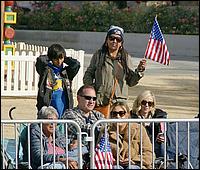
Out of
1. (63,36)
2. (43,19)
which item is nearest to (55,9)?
(43,19)

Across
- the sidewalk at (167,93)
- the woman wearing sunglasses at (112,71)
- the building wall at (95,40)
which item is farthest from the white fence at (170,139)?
the building wall at (95,40)

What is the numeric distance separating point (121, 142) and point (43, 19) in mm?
33178

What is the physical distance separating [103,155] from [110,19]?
32.0m

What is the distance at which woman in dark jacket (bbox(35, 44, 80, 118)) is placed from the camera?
958cm

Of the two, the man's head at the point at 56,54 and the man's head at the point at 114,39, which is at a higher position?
the man's head at the point at 114,39

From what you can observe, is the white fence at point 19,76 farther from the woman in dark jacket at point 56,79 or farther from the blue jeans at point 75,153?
the blue jeans at point 75,153

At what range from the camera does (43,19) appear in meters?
39.8

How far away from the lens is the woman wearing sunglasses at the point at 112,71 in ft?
28.6

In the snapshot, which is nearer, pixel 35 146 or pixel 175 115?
pixel 35 146

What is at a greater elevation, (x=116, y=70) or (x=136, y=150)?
(x=116, y=70)

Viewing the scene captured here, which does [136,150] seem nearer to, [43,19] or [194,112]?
[194,112]

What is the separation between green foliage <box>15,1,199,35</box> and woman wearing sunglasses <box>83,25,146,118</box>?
87.7 ft

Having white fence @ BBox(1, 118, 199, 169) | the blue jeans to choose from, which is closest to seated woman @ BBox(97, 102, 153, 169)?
white fence @ BBox(1, 118, 199, 169)

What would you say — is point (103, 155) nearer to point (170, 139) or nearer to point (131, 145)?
point (131, 145)
